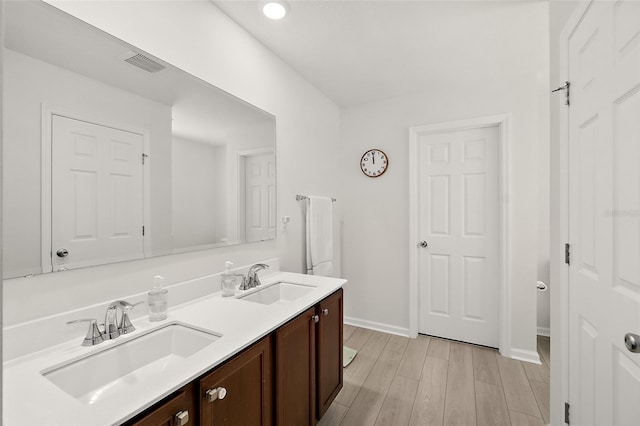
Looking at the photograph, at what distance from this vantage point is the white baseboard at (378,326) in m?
3.02

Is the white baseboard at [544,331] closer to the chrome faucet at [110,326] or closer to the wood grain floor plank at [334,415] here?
the wood grain floor plank at [334,415]

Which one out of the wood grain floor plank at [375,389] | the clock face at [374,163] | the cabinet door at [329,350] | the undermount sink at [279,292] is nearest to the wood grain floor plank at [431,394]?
the wood grain floor plank at [375,389]

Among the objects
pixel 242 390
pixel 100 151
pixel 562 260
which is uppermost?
pixel 100 151

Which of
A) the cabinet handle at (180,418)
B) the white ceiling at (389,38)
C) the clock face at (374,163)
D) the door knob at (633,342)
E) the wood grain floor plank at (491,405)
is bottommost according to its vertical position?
the wood grain floor plank at (491,405)

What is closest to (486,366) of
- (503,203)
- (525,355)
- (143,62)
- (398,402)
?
(525,355)

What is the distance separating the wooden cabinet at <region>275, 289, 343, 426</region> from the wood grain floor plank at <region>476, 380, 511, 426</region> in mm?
899

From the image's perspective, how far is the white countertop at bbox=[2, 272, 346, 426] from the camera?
0.74 m

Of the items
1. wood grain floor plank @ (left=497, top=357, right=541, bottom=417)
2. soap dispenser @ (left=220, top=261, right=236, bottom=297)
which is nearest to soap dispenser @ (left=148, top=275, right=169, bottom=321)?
soap dispenser @ (left=220, top=261, right=236, bottom=297)

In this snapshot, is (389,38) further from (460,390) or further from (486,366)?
(486,366)

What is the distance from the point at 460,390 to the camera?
2.10m

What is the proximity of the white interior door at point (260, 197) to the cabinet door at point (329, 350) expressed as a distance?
67cm

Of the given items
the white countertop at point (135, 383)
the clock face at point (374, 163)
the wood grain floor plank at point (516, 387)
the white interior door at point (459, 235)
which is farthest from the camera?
the clock face at point (374, 163)

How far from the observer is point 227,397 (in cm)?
104

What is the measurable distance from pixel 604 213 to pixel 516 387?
167 centimetres
